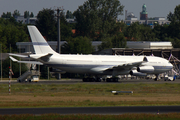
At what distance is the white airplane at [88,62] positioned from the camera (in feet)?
167

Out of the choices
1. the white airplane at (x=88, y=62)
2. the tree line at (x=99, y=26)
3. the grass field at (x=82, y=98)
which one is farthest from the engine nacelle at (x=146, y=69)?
the tree line at (x=99, y=26)

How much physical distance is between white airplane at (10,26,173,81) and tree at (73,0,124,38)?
7461 centimetres

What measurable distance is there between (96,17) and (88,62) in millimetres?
79318

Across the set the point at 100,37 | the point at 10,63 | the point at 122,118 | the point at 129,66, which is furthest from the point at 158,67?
the point at 100,37

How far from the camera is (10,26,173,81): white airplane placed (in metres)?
50.8

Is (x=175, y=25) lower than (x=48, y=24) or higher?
lower

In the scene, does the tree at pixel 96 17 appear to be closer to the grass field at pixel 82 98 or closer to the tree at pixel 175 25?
the tree at pixel 175 25

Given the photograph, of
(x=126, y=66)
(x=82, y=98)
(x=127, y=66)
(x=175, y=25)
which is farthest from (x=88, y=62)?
(x=175, y=25)

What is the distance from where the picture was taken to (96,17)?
130 metres

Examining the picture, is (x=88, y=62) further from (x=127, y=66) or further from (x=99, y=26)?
(x=99, y=26)

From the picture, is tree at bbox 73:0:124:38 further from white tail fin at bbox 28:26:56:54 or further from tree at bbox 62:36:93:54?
white tail fin at bbox 28:26:56:54

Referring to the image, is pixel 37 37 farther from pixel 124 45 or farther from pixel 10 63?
pixel 124 45

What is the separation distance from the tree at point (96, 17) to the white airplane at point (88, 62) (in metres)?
74.6

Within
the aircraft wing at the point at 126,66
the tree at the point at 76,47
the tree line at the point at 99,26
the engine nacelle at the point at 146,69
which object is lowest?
the engine nacelle at the point at 146,69
